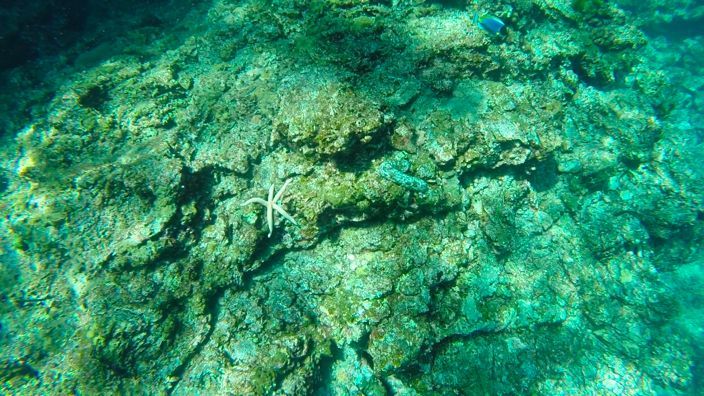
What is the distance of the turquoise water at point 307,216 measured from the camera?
132 inches

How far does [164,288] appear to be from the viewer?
336 cm

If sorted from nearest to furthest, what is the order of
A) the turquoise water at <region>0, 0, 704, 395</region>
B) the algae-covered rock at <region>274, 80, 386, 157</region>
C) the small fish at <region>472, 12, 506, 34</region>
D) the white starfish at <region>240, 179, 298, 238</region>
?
the algae-covered rock at <region>274, 80, 386, 157</region> < the turquoise water at <region>0, 0, 704, 395</region> < the white starfish at <region>240, 179, 298, 238</region> < the small fish at <region>472, 12, 506, 34</region>

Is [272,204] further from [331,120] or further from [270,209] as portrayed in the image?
[331,120]

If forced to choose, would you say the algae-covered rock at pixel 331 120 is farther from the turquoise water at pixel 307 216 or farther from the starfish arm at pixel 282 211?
the starfish arm at pixel 282 211

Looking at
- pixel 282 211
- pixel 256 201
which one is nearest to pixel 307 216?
pixel 282 211

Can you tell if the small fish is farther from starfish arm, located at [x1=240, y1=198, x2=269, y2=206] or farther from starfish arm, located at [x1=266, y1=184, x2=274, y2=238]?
starfish arm, located at [x1=240, y1=198, x2=269, y2=206]

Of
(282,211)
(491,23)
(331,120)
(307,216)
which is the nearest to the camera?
(331,120)

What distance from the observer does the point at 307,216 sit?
3568 mm

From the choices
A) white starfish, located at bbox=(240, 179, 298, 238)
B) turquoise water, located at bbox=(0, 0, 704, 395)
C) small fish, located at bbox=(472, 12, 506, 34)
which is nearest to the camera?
turquoise water, located at bbox=(0, 0, 704, 395)

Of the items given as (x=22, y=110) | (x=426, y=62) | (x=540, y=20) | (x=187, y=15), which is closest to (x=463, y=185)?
(x=426, y=62)

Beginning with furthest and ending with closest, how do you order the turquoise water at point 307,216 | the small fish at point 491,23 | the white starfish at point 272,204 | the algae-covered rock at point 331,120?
the small fish at point 491,23 → the white starfish at point 272,204 → the turquoise water at point 307,216 → the algae-covered rock at point 331,120

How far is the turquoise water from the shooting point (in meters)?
3.36

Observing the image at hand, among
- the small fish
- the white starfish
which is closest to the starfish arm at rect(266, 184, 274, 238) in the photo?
the white starfish

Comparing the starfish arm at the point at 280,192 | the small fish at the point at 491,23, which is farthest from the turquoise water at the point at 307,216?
the small fish at the point at 491,23
